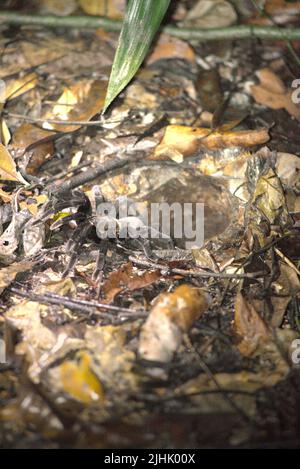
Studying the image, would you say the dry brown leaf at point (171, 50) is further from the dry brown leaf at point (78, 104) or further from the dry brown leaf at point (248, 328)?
the dry brown leaf at point (248, 328)

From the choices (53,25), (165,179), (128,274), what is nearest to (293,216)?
(165,179)

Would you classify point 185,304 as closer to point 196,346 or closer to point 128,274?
point 196,346

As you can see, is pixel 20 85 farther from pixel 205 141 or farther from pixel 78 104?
pixel 205 141

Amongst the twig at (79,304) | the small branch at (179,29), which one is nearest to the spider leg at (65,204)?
the twig at (79,304)

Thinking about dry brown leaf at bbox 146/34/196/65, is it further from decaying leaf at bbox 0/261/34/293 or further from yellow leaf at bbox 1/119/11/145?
decaying leaf at bbox 0/261/34/293

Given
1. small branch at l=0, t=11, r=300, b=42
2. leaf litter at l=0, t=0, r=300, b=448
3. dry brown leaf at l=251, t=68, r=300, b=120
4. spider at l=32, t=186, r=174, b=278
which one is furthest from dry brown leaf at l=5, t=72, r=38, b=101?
dry brown leaf at l=251, t=68, r=300, b=120

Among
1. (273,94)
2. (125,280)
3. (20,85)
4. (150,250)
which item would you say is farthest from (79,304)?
(273,94)
